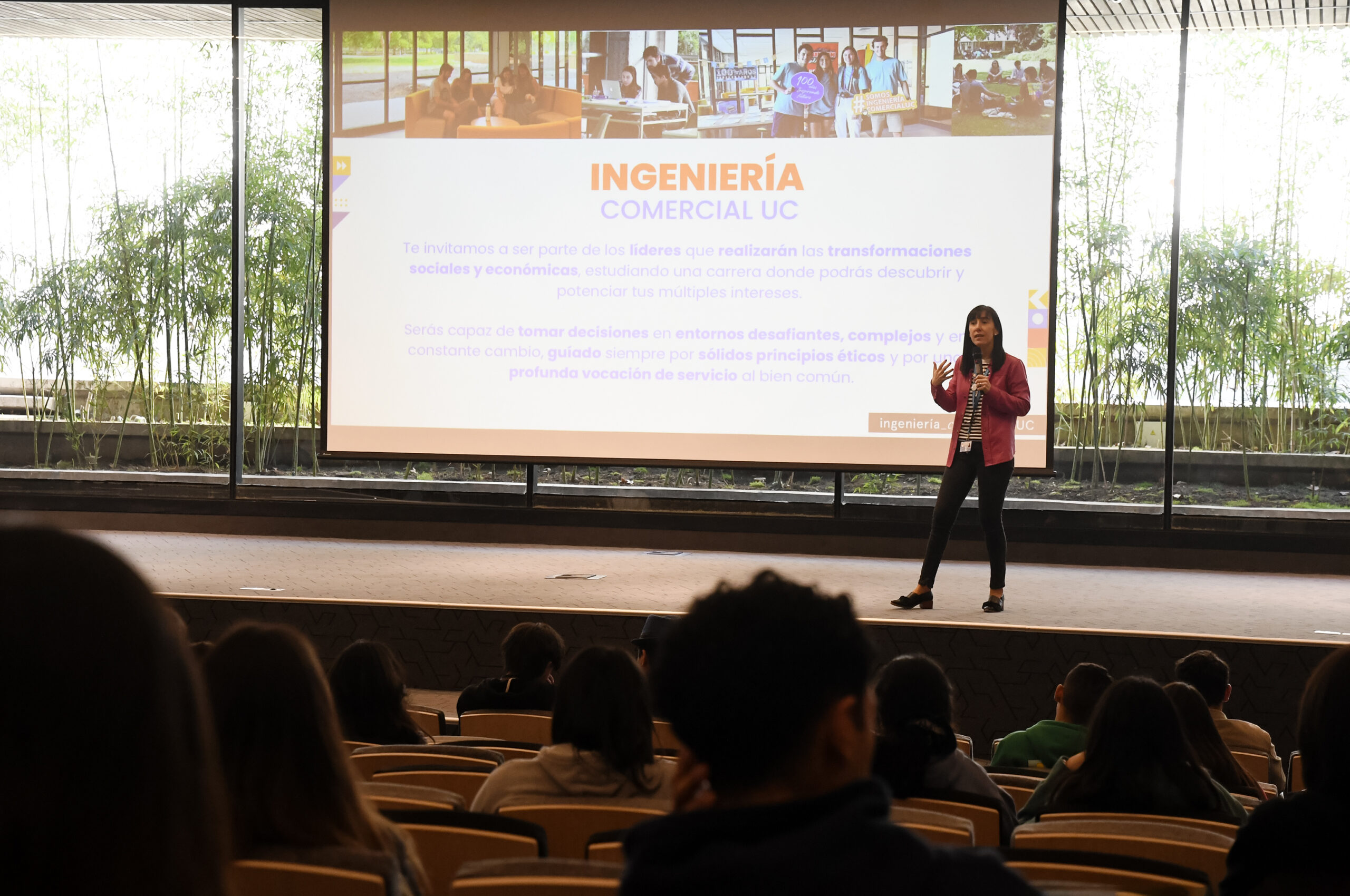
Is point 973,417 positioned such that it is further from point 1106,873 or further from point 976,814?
point 1106,873

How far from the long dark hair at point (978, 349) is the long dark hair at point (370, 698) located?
3.45m

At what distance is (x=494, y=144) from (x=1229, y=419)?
506cm

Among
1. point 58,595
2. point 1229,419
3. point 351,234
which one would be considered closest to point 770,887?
point 58,595

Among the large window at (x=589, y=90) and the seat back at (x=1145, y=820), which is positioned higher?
the large window at (x=589, y=90)

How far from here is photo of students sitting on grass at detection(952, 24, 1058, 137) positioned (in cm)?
640

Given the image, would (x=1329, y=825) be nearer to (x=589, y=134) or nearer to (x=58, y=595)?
(x=58, y=595)

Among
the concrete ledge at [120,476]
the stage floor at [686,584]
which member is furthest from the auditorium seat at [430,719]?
the concrete ledge at [120,476]

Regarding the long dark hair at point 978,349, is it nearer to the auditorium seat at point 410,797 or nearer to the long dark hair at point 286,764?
the auditorium seat at point 410,797

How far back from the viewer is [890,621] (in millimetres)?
4855

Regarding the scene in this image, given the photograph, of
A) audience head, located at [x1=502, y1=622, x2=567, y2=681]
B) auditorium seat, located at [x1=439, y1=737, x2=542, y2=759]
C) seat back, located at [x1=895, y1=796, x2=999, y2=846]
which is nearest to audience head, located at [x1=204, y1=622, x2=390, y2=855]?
seat back, located at [x1=895, y1=796, x2=999, y2=846]

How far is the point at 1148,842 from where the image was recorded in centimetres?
177

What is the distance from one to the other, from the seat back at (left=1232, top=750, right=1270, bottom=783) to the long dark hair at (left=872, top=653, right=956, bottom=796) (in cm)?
127

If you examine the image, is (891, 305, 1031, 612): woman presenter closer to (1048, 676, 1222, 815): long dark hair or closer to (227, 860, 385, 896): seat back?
(1048, 676, 1222, 815): long dark hair

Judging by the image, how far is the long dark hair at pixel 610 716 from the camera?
2.21 meters
